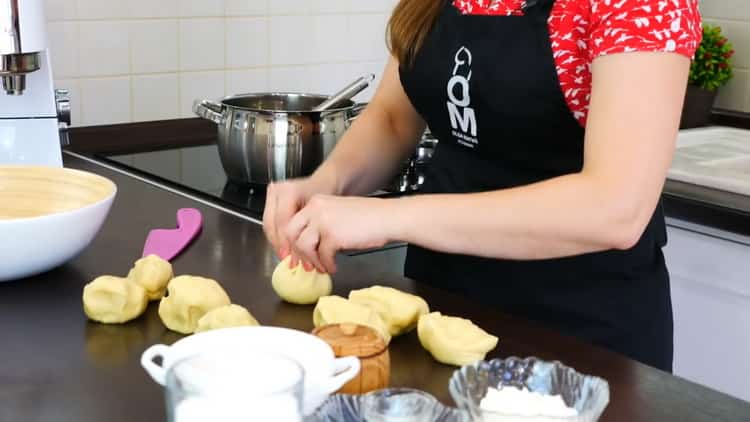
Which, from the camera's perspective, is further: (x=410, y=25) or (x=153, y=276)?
(x=410, y=25)

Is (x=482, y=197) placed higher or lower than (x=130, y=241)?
higher

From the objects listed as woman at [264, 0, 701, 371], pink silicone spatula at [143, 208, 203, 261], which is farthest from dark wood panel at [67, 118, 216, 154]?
woman at [264, 0, 701, 371]

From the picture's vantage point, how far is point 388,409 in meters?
0.77

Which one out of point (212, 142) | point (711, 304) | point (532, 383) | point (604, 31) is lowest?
point (711, 304)

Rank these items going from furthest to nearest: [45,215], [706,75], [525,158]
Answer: [706,75] → [525,158] → [45,215]

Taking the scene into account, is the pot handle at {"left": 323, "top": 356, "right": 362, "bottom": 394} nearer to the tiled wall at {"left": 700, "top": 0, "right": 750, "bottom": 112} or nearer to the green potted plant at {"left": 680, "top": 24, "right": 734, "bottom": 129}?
the green potted plant at {"left": 680, "top": 24, "right": 734, "bottom": 129}

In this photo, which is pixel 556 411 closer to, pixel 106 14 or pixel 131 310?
pixel 131 310

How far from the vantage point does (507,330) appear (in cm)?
112

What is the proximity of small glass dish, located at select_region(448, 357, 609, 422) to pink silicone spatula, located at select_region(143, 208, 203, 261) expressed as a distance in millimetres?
570

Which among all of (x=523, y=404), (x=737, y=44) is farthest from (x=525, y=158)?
(x=737, y=44)

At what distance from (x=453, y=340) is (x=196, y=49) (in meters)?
1.41

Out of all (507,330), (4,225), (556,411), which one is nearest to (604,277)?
(507,330)

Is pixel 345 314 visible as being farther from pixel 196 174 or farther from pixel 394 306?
pixel 196 174

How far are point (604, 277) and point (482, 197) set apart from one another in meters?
0.30
